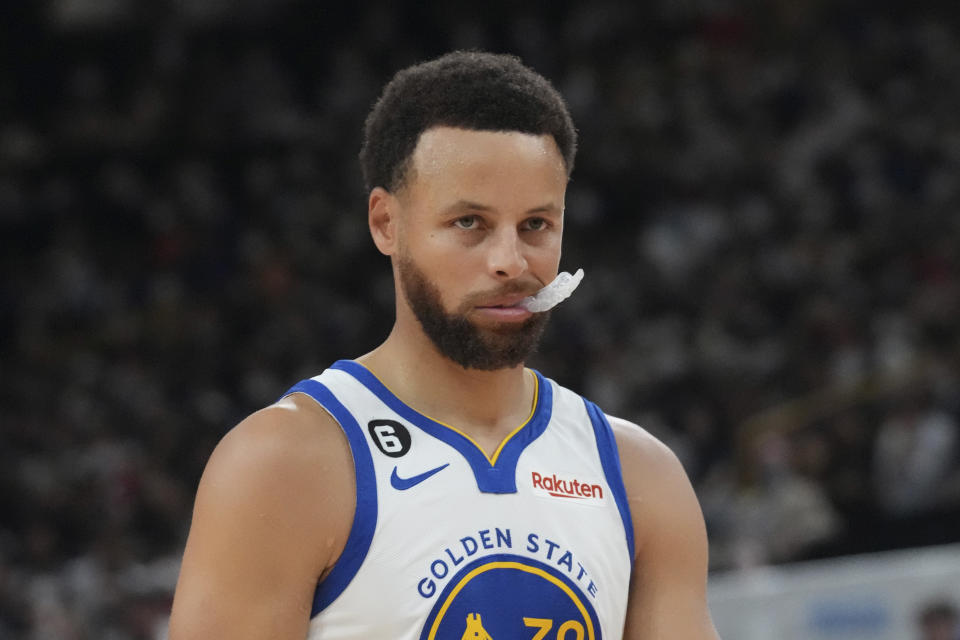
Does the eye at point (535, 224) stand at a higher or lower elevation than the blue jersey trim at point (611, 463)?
higher

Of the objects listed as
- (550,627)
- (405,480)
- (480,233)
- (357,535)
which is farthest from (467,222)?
(550,627)

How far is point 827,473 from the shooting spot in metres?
9.20

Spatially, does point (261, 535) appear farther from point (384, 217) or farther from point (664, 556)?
point (664, 556)

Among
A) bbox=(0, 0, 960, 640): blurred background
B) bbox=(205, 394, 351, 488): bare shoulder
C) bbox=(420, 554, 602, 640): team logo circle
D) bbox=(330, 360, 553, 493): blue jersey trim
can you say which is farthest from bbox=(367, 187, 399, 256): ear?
bbox=(0, 0, 960, 640): blurred background

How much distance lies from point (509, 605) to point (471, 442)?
330 mm

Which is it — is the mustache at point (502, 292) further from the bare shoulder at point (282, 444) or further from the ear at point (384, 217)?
the bare shoulder at point (282, 444)

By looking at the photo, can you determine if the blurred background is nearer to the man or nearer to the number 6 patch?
the man

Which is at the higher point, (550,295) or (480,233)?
(480,233)

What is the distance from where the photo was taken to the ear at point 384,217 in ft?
8.47

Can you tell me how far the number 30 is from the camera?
2414 millimetres

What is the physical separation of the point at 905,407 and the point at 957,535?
1.31 metres

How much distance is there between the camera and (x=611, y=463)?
108 inches

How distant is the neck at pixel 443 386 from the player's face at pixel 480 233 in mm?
85

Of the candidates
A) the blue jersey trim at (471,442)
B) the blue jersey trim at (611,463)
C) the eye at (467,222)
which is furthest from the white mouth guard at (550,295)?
the blue jersey trim at (611,463)
